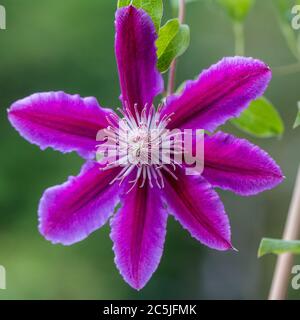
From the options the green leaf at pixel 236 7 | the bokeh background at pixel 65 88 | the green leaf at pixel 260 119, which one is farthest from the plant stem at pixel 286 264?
the bokeh background at pixel 65 88

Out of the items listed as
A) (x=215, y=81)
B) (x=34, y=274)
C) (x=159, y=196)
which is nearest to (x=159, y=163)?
(x=159, y=196)

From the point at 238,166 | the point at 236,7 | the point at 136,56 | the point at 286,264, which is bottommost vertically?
the point at 286,264

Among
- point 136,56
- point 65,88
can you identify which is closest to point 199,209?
point 136,56

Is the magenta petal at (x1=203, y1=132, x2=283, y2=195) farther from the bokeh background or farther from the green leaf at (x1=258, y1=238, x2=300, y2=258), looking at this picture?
the bokeh background

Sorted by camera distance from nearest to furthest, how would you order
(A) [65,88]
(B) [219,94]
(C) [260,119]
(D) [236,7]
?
(B) [219,94]
(C) [260,119]
(D) [236,7]
(A) [65,88]

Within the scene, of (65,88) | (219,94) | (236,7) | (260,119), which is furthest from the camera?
(65,88)

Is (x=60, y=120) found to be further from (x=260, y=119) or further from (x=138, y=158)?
(x=260, y=119)

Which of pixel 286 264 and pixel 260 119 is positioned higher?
pixel 260 119

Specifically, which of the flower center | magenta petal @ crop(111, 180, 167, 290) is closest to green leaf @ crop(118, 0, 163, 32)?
the flower center

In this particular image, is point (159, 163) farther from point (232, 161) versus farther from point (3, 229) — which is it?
point (3, 229)
